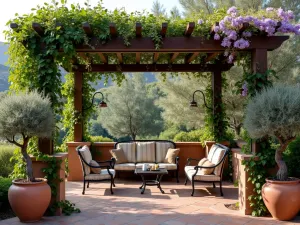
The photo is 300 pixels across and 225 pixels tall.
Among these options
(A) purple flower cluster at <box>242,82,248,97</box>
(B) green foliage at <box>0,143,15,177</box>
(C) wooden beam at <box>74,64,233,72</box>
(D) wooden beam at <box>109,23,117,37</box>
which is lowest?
(B) green foliage at <box>0,143,15,177</box>

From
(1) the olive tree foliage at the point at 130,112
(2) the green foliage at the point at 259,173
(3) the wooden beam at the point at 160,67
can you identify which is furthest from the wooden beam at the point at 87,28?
(1) the olive tree foliage at the point at 130,112

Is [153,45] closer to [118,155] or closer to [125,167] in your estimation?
[125,167]

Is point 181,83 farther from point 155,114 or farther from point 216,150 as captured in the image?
point 155,114

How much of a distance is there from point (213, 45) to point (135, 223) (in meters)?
2.66

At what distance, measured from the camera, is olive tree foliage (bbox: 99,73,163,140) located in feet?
63.1

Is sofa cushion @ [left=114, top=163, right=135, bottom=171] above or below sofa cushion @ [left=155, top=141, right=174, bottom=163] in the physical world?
below

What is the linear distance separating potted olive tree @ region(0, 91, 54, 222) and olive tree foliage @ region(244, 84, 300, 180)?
8.52ft

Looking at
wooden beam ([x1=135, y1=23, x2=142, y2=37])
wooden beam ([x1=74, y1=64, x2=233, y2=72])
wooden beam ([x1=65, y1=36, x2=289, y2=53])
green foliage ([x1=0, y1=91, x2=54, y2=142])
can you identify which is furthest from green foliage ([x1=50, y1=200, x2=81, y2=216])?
wooden beam ([x1=74, y1=64, x2=233, y2=72])

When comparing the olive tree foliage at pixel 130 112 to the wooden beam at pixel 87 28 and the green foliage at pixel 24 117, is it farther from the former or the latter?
the green foliage at pixel 24 117

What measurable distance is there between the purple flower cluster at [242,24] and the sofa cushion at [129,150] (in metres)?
4.11

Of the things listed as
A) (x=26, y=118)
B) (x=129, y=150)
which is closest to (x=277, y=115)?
(x=26, y=118)

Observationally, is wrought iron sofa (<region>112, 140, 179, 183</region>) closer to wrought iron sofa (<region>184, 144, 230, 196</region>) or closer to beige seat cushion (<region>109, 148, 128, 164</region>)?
beige seat cushion (<region>109, 148, 128, 164</region>)

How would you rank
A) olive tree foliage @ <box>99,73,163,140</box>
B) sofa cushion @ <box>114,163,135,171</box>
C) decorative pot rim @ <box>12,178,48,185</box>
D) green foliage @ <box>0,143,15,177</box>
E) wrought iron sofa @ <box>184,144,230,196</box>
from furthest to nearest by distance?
olive tree foliage @ <box>99,73,163,140</box> < green foliage @ <box>0,143,15,177</box> < sofa cushion @ <box>114,163,135,171</box> < wrought iron sofa @ <box>184,144,230,196</box> < decorative pot rim @ <box>12,178,48,185</box>

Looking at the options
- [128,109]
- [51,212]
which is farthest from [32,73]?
[128,109]
